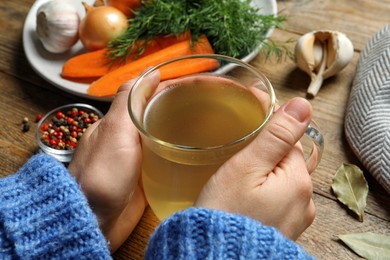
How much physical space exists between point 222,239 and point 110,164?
0.21 meters

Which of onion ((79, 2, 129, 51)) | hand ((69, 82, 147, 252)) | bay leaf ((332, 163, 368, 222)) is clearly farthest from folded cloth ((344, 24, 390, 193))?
onion ((79, 2, 129, 51))

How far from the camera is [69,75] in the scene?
3.52 ft

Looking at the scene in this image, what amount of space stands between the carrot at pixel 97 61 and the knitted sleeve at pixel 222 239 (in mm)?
590

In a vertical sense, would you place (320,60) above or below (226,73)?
below

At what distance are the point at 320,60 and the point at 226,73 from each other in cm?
39

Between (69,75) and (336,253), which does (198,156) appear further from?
(69,75)

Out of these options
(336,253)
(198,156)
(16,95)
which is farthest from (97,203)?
(16,95)

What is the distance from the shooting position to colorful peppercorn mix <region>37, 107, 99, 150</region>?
95 cm

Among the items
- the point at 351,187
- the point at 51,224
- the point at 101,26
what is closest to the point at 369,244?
the point at 351,187

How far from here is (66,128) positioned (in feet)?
3.18

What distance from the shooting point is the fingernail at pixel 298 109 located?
2.06 feet

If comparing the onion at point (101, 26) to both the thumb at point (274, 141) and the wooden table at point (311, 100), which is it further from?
the thumb at point (274, 141)

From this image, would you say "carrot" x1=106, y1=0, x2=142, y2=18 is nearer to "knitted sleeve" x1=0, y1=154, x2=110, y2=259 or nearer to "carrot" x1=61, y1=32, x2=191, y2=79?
"carrot" x1=61, y1=32, x2=191, y2=79

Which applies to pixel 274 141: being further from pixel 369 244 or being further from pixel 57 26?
pixel 57 26
